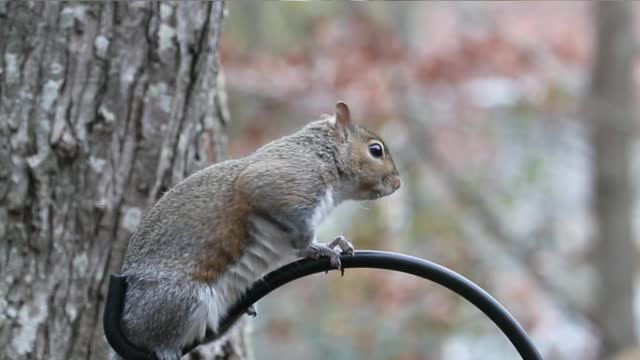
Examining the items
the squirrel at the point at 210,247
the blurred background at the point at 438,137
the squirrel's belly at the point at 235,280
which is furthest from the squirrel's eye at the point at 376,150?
the blurred background at the point at 438,137

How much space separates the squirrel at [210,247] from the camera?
1699 mm

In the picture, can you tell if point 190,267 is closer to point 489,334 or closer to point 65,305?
point 65,305

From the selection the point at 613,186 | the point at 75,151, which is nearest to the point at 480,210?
the point at 613,186

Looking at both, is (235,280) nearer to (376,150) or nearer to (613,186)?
(376,150)

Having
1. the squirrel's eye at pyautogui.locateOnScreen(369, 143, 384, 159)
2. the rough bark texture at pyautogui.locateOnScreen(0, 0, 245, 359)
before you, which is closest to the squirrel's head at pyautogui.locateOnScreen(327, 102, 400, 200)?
the squirrel's eye at pyautogui.locateOnScreen(369, 143, 384, 159)

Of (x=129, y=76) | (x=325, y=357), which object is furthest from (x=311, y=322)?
(x=129, y=76)

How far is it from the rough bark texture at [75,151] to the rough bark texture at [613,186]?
150 inches

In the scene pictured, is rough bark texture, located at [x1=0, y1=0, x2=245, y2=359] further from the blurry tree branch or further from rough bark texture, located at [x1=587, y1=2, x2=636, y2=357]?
rough bark texture, located at [x1=587, y1=2, x2=636, y2=357]

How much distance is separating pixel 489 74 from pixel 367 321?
56.5 inches

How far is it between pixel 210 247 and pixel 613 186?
14.7 feet

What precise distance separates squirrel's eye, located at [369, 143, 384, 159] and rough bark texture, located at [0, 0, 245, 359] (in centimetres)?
54

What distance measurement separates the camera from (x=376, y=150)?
1.94 meters

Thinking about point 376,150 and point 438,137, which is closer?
point 376,150

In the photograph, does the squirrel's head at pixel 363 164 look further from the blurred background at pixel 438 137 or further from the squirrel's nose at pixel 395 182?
the blurred background at pixel 438 137
